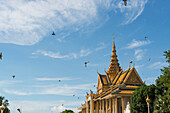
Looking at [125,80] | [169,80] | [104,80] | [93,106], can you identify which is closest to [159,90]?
[169,80]

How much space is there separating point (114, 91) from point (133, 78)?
322 inches

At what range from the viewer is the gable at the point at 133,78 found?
61.4 metres

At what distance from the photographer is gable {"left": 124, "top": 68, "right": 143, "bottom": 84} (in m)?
61.4

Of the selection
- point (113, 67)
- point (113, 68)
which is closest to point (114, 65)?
point (113, 67)

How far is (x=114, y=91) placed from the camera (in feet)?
185

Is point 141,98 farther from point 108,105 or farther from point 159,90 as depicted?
point 108,105

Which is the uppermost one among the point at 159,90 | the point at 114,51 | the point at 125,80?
the point at 114,51

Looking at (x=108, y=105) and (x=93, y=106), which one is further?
(x=93, y=106)

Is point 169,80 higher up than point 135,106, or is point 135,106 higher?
point 169,80

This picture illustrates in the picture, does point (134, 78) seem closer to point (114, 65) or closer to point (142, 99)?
point (114, 65)

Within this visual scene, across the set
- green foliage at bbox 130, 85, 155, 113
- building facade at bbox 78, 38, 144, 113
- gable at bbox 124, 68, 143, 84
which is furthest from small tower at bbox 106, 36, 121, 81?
green foliage at bbox 130, 85, 155, 113

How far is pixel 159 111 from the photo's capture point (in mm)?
35469

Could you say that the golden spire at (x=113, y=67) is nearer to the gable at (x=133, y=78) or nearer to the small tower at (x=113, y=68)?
the small tower at (x=113, y=68)

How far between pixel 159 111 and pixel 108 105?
28524mm
